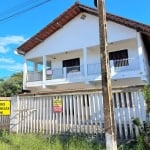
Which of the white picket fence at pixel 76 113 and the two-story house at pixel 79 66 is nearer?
the white picket fence at pixel 76 113

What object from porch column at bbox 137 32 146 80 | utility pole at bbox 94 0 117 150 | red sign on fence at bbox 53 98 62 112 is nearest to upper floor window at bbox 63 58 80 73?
porch column at bbox 137 32 146 80

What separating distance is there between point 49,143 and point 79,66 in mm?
11559

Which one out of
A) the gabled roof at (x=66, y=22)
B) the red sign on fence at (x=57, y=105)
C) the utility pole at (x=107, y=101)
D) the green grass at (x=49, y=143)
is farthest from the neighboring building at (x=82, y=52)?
the utility pole at (x=107, y=101)

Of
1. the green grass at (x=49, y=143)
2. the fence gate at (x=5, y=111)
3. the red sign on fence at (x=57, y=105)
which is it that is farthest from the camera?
the fence gate at (x=5, y=111)

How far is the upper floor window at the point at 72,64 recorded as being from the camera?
20.1 metres

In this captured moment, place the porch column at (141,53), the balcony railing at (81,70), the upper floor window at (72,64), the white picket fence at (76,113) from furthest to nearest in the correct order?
the upper floor window at (72,64) → the balcony railing at (81,70) → the porch column at (141,53) → the white picket fence at (76,113)

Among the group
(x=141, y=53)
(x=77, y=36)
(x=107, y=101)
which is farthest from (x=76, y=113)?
(x=77, y=36)

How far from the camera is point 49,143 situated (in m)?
8.81

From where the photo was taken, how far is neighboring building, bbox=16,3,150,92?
17.2m

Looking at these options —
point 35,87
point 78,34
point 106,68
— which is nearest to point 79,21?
point 78,34

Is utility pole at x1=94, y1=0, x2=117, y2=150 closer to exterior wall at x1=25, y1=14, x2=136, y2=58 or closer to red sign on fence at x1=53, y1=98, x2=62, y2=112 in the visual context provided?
red sign on fence at x1=53, y1=98, x2=62, y2=112

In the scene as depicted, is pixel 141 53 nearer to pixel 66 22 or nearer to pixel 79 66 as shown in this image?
pixel 79 66

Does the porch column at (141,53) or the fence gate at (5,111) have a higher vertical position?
the porch column at (141,53)

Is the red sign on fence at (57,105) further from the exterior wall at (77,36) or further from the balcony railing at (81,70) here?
the exterior wall at (77,36)
